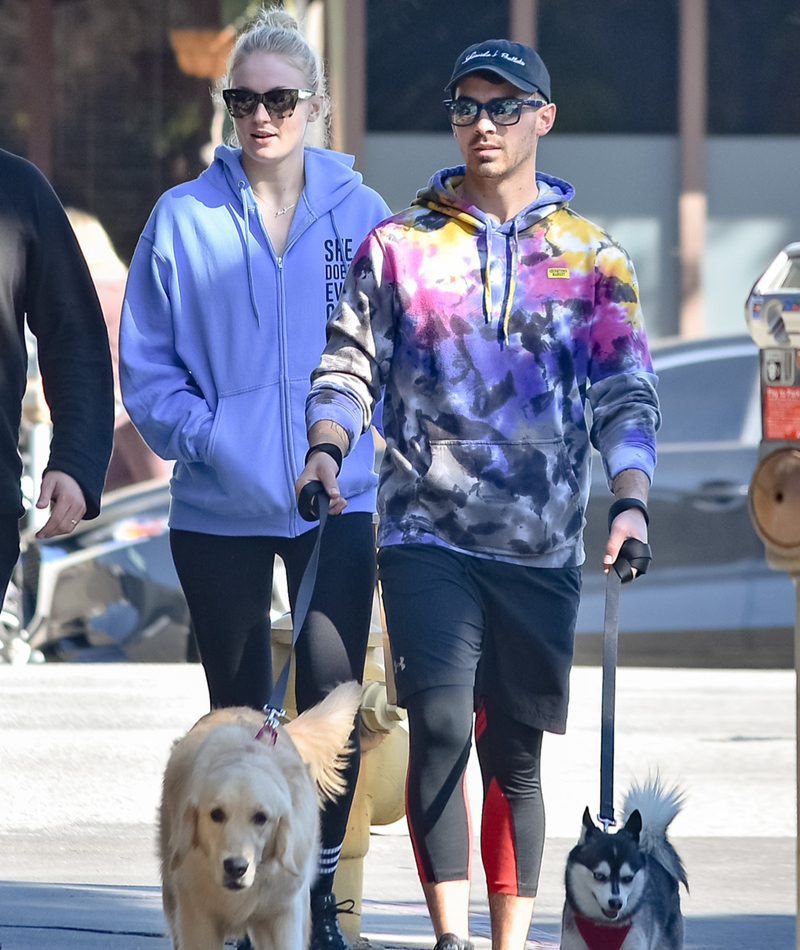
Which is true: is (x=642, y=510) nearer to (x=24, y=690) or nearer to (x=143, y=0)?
(x=24, y=690)

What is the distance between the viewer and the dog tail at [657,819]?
12.4 ft

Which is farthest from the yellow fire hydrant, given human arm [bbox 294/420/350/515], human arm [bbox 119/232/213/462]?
human arm [bbox 294/420/350/515]

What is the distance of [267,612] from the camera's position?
4.14m

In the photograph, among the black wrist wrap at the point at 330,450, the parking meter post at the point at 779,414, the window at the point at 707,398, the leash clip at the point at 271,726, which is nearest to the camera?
the parking meter post at the point at 779,414

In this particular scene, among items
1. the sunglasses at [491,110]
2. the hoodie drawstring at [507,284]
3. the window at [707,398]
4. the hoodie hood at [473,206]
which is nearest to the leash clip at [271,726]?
the hoodie drawstring at [507,284]

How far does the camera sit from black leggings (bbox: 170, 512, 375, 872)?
13.5 feet

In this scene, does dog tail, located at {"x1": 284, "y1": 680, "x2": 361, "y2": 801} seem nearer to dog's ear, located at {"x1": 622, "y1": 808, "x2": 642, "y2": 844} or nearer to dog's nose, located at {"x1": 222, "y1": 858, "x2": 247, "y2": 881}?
dog's nose, located at {"x1": 222, "y1": 858, "x2": 247, "y2": 881}

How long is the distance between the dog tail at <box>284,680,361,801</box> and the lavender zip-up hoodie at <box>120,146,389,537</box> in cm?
45

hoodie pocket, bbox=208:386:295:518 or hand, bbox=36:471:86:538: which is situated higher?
hoodie pocket, bbox=208:386:295:518

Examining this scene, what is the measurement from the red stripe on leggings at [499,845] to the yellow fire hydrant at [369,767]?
0.42 metres

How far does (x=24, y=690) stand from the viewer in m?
8.65

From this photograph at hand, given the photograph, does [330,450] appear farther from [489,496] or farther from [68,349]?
[68,349]

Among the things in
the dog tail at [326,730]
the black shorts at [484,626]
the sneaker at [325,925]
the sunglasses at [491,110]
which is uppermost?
the sunglasses at [491,110]

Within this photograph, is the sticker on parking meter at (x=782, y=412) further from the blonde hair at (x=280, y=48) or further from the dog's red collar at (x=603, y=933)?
the blonde hair at (x=280, y=48)
